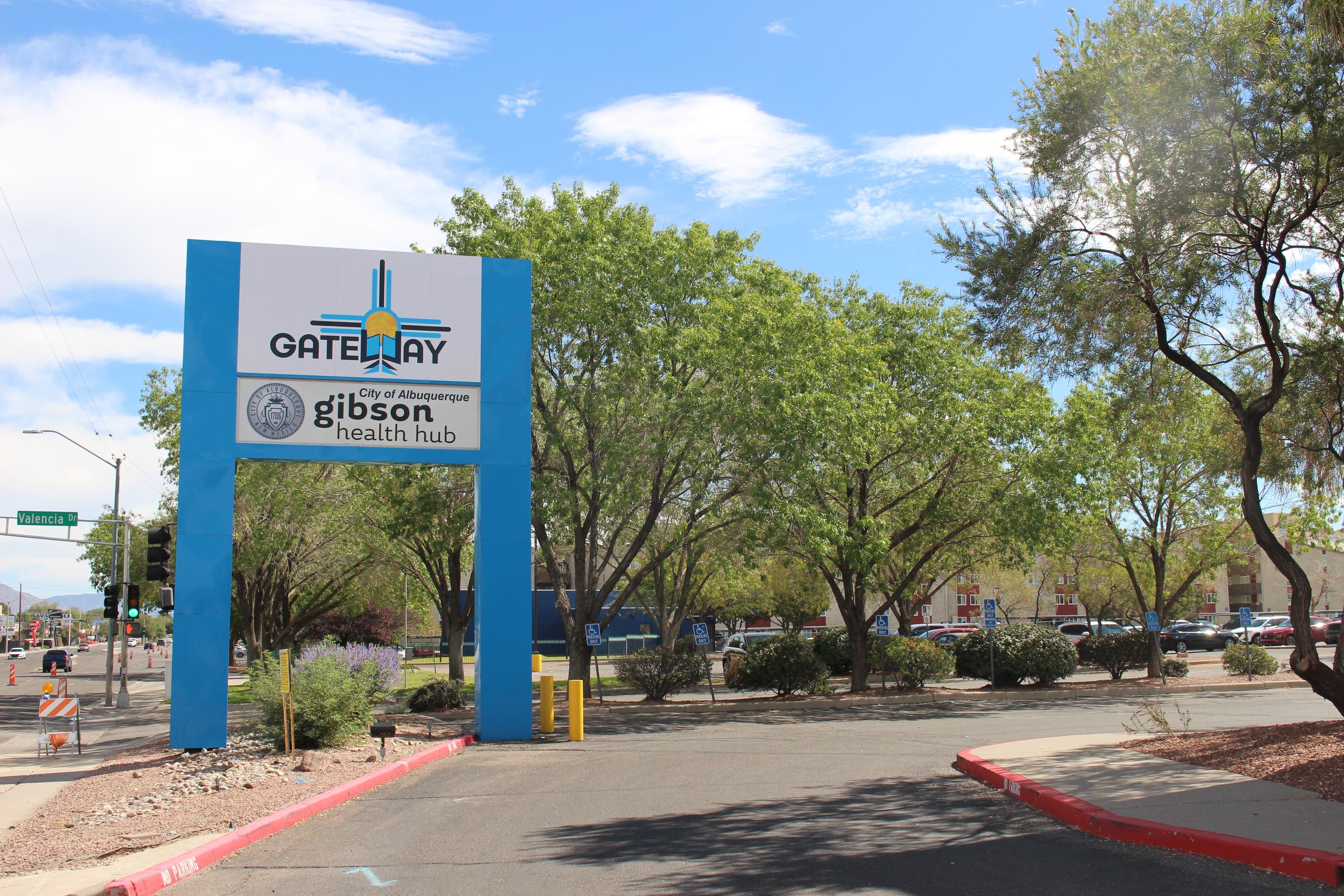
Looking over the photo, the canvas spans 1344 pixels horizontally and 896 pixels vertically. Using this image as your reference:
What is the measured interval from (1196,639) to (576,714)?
40.4 meters

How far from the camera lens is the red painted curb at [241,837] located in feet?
24.1

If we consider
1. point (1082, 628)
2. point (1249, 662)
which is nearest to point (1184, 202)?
point (1249, 662)

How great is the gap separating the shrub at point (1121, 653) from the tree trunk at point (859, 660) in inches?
323

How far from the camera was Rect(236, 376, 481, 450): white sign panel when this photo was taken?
16.2 meters

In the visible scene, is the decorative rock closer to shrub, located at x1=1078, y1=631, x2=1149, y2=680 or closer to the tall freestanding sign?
the tall freestanding sign

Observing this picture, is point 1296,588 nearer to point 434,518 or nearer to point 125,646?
point 434,518

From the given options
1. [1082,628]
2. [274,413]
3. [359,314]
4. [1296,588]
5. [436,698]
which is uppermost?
[359,314]

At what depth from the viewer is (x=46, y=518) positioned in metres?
29.1

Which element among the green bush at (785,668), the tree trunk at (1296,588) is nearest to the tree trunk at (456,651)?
the green bush at (785,668)

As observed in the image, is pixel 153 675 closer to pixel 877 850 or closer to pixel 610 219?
pixel 610 219

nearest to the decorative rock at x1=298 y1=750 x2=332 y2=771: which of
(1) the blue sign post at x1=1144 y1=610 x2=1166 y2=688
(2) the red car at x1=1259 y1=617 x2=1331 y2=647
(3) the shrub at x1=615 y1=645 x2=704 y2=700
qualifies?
(3) the shrub at x1=615 y1=645 x2=704 y2=700

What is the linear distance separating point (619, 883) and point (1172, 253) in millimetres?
11254

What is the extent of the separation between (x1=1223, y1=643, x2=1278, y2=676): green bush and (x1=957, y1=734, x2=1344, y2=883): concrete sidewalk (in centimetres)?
1869

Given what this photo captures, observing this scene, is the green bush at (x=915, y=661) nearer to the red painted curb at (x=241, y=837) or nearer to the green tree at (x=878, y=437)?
the green tree at (x=878, y=437)
